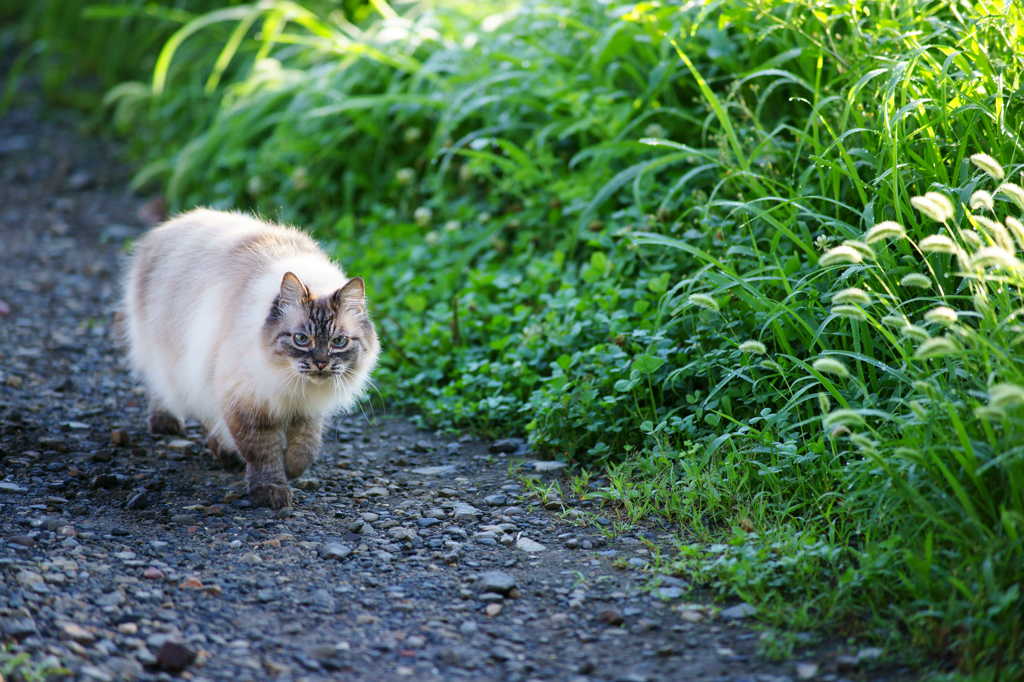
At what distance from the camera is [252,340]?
398 cm

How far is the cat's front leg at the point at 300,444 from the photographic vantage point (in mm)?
4203

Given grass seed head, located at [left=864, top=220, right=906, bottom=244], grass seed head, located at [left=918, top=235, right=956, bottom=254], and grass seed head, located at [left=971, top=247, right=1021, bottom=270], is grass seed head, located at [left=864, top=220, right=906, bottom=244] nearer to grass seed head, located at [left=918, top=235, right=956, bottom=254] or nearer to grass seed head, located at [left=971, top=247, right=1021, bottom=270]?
grass seed head, located at [left=918, top=235, right=956, bottom=254]

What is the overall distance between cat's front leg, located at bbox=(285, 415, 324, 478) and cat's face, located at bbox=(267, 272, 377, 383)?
30 centimetres

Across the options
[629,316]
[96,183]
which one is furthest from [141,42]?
[629,316]

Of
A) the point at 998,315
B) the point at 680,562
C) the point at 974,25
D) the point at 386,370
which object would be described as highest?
the point at 974,25

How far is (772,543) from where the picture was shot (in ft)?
11.0

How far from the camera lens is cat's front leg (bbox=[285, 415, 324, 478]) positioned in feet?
13.8

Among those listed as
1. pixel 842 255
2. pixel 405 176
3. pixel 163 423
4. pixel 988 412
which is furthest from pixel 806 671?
pixel 405 176

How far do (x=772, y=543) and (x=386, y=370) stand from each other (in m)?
2.41

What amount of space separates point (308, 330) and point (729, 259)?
5.56 feet

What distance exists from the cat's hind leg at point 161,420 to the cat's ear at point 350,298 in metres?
1.21

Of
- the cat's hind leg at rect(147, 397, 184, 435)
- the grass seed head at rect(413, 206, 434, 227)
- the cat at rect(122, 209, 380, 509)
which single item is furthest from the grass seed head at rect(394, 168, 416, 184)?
the cat's hind leg at rect(147, 397, 184, 435)

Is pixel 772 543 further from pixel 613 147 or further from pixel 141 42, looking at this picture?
pixel 141 42

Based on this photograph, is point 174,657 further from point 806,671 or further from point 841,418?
point 841,418
